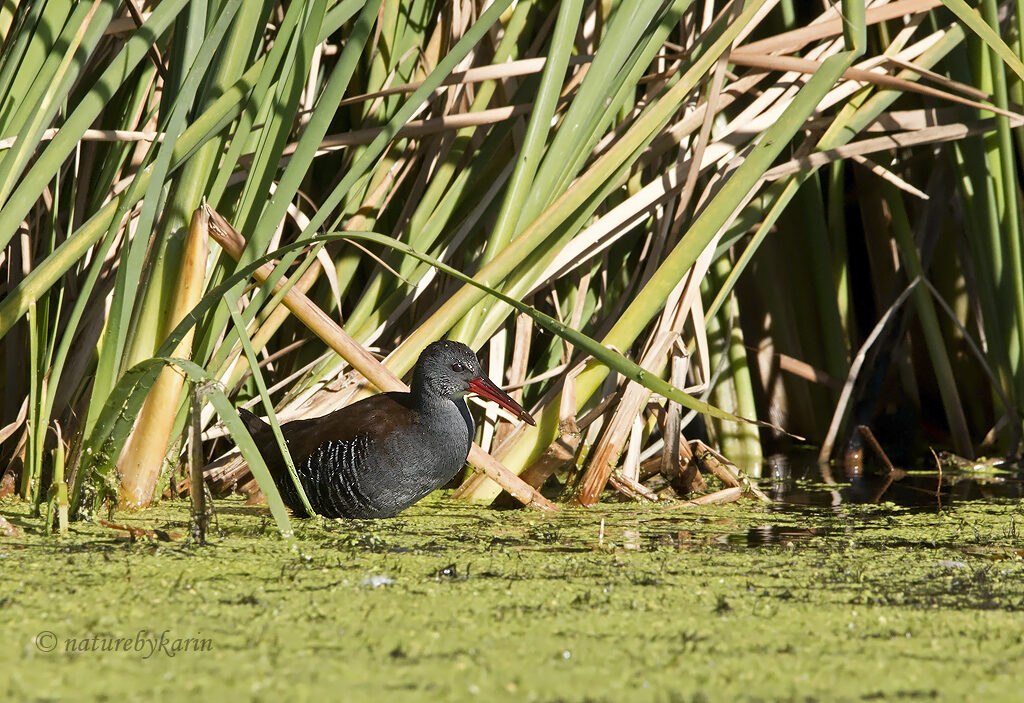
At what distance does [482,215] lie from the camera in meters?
3.39

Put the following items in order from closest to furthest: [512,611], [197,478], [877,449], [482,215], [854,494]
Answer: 1. [512,611]
2. [197,478]
3. [482,215]
4. [854,494]
5. [877,449]

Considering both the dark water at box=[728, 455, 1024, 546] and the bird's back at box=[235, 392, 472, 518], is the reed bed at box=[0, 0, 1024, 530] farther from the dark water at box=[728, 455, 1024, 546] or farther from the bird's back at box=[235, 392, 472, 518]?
the dark water at box=[728, 455, 1024, 546]

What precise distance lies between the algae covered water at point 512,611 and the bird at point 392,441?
0.20m

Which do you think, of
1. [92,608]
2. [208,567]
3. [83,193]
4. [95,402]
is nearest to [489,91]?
[83,193]

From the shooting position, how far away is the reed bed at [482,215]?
2588 millimetres

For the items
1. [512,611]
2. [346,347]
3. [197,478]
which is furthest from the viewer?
[346,347]

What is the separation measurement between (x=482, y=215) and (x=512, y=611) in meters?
1.64

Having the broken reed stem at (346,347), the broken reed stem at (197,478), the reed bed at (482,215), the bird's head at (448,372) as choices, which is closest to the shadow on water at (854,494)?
the reed bed at (482,215)

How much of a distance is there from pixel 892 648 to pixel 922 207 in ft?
9.31

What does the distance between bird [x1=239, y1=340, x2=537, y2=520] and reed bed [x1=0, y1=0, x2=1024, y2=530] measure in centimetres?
9

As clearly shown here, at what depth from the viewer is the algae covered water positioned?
161 cm

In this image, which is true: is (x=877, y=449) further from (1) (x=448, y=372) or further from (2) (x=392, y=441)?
(2) (x=392, y=441)

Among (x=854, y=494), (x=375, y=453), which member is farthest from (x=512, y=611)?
(x=854, y=494)

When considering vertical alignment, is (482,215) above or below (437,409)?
above
